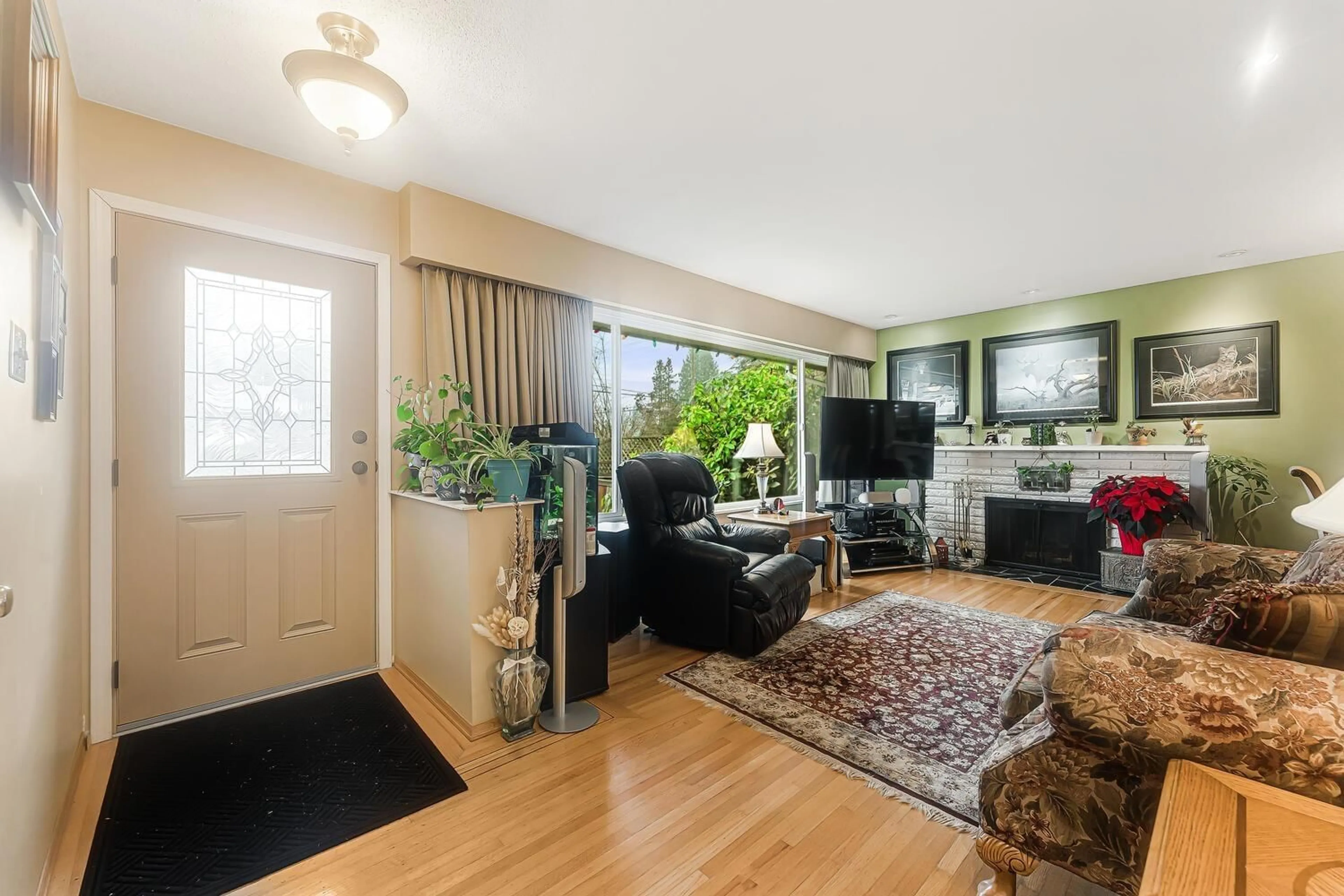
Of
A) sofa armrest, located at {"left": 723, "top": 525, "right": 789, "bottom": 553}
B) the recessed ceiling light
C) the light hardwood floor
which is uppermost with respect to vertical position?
the recessed ceiling light

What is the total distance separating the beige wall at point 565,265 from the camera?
289 centimetres

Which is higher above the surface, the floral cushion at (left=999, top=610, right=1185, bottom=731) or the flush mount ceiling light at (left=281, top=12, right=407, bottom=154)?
the flush mount ceiling light at (left=281, top=12, right=407, bottom=154)

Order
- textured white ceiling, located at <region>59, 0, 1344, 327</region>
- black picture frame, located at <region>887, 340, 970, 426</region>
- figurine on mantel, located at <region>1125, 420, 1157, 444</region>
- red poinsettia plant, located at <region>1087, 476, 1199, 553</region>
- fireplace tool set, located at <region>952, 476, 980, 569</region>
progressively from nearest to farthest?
1. textured white ceiling, located at <region>59, 0, 1344, 327</region>
2. red poinsettia plant, located at <region>1087, 476, 1199, 553</region>
3. figurine on mantel, located at <region>1125, 420, 1157, 444</region>
4. fireplace tool set, located at <region>952, 476, 980, 569</region>
5. black picture frame, located at <region>887, 340, 970, 426</region>

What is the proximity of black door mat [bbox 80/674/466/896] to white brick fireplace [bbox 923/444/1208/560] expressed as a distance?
513 cm

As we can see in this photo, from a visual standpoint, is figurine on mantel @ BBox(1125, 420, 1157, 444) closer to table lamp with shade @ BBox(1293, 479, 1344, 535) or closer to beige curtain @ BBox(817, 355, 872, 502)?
beige curtain @ BBox(817, 355, 872, 502)

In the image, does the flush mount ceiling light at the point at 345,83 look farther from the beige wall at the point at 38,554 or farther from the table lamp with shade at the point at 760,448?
the table lamp with shade at the point at 760,448

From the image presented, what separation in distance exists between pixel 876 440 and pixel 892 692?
3.03 m

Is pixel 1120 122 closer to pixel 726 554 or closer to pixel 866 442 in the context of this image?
pixel 726 554

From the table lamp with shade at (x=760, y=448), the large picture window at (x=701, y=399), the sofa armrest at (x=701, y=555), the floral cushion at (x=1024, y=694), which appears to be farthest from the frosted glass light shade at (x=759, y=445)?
the floral cushion at (x=1024, y=694)

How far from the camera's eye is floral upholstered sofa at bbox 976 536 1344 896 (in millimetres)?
950

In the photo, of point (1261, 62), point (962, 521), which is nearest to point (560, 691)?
point (1261, 62)

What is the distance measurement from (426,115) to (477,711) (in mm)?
2414

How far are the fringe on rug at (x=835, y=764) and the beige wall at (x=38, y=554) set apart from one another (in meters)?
2.04

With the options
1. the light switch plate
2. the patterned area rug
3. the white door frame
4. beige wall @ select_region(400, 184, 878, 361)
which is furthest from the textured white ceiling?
the patterned area rug
